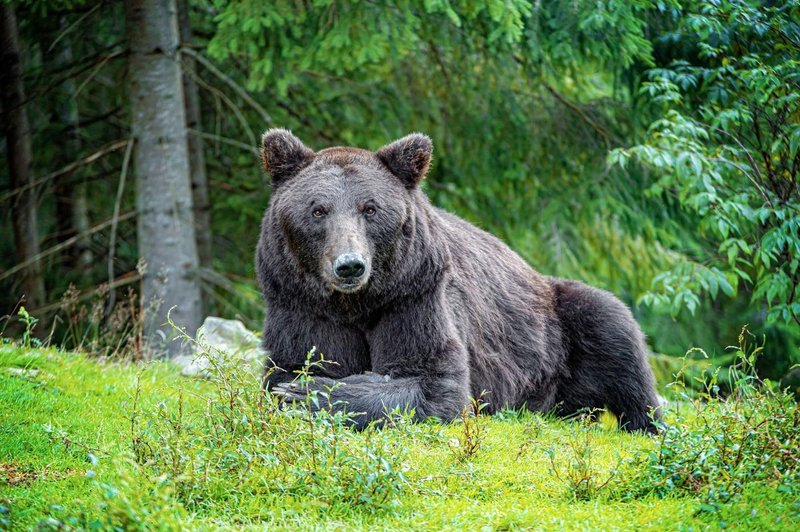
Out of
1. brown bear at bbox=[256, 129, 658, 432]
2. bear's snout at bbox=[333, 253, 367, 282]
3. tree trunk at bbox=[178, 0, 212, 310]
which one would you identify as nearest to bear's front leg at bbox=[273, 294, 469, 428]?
brown bear at bbox=[256, 129, 658, 432]

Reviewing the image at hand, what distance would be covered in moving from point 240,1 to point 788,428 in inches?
283

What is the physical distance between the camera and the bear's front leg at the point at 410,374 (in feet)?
19.7

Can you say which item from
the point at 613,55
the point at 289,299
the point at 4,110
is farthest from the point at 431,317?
the point at 4,110

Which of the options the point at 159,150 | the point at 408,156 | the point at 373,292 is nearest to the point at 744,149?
the point at 408,156

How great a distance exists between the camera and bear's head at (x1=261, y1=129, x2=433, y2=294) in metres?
6.17

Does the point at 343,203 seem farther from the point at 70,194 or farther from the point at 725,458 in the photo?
the point at 70,194

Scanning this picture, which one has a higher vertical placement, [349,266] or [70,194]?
[349,266]

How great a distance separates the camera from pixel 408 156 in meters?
6.81

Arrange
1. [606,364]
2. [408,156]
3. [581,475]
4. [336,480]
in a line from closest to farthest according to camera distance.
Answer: [336,480], [581,475], [408,156], [606,364]

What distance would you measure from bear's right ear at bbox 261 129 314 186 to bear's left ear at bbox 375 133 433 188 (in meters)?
0.61

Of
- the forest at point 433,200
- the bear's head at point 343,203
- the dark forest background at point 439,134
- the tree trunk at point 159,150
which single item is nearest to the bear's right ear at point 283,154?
the bear's head at point 343,203

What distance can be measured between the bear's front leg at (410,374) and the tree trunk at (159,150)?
4497 mm

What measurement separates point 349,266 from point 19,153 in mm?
8489

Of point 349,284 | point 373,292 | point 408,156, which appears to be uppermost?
point 408,156
